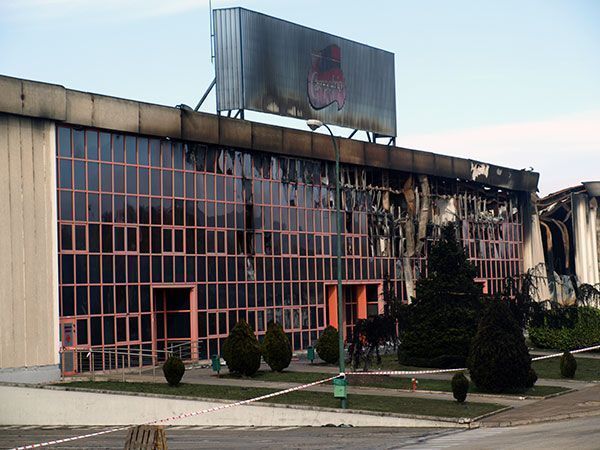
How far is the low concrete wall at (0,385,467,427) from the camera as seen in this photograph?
32.7 metres

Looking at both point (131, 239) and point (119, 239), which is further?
point (131, 239)

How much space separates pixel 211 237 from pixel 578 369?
60.4ft

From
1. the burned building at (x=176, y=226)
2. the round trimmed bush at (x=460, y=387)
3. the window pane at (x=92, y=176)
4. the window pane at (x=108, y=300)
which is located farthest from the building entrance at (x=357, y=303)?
the round trimmed bush at (x=460, y=387)

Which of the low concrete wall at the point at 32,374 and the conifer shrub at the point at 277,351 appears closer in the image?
the low concrete wall at the point at 32,374

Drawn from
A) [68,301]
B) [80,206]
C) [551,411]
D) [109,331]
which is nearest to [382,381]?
[551,411]

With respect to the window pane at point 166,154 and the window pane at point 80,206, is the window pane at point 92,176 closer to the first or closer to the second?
the window pane at point 80,206

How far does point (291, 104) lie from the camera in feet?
193

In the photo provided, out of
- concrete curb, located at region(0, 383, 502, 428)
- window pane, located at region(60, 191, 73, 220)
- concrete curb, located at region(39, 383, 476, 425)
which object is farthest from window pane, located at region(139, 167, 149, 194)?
concrete curb, located at region(0, 383, 502, 428)

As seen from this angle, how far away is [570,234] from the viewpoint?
8369cm

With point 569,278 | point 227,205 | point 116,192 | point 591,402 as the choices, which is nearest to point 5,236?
point 116,192

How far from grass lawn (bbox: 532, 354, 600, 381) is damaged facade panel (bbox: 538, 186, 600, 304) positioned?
3079 cm

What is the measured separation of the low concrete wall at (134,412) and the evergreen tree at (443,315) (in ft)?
50.4

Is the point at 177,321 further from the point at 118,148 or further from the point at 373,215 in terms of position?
the point at 373,215

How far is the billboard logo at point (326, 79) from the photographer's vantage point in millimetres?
60625
